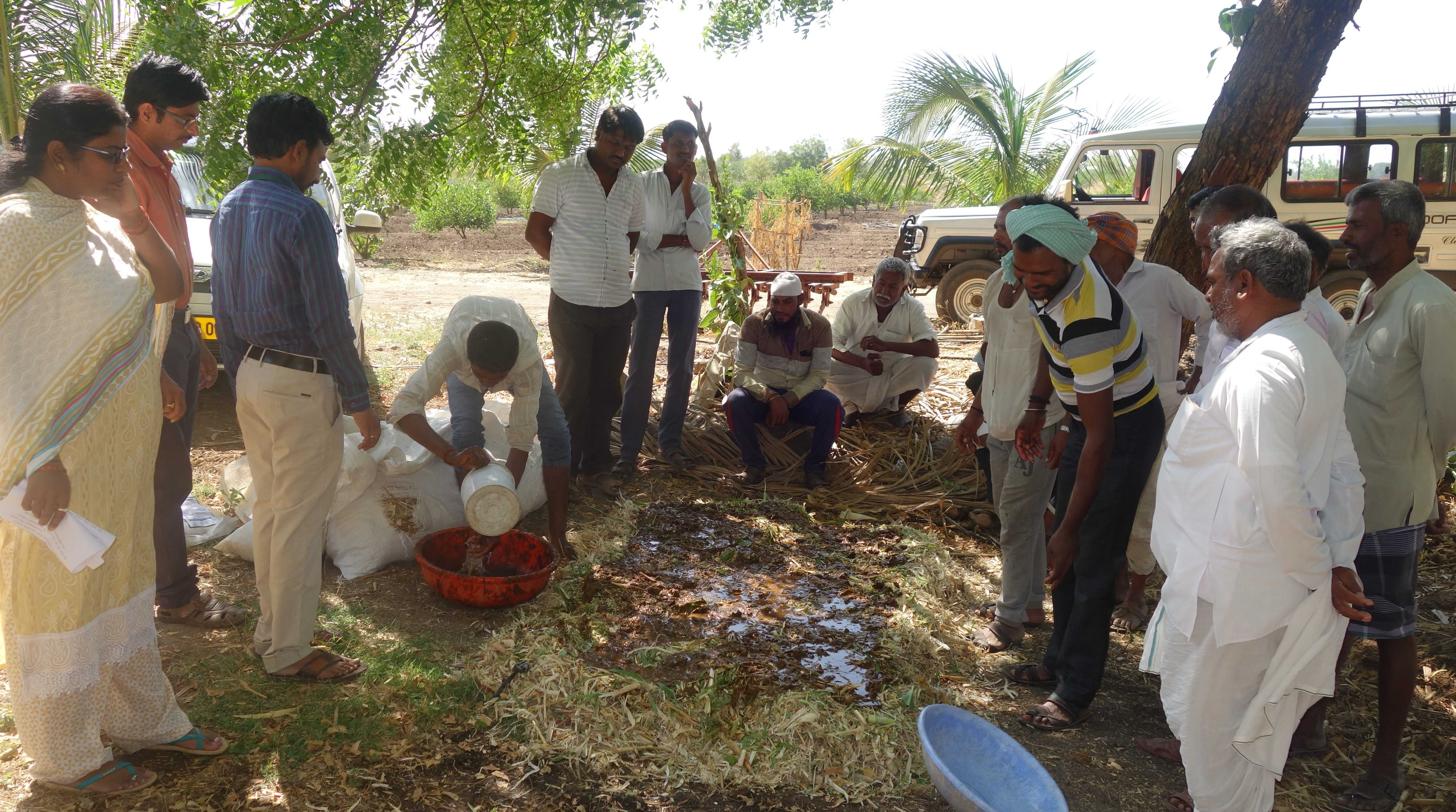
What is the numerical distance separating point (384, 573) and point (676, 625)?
4.38 ft

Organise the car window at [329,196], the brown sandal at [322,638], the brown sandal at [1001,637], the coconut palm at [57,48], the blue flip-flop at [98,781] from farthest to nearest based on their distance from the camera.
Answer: the car window at [329,196]
the coconut palm at [57,48]
the brown sandal at [1001,637]
the brown sandal at [322,638]
the blue flip-flop at [98,781]

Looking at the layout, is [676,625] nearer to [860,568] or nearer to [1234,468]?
[860,568]

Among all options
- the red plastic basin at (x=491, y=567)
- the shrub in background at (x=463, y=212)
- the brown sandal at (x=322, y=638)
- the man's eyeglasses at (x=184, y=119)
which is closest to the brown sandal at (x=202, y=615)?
the brown sandal at (x=322, y=638)

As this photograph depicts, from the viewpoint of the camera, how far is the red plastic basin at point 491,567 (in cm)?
365

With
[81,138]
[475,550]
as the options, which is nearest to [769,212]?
[475,550]

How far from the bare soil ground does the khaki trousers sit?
0.80 feet

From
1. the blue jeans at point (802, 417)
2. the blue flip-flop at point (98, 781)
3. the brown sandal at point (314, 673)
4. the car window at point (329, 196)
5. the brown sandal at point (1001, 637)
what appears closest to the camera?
the blue flip-flop at point (98, 781)

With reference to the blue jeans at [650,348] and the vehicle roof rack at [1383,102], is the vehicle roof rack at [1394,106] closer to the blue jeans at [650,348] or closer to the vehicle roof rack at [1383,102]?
the vehicle roof rack at [1383,102]

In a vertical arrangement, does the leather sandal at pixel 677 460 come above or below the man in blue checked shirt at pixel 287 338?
below

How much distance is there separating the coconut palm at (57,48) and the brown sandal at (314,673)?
11.1 feet

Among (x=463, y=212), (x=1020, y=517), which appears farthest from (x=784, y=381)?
(x=463, y=212)

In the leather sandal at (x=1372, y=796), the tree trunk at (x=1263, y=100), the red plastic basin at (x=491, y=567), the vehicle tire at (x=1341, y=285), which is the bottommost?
the leather sandal at (x=1372, y=796)

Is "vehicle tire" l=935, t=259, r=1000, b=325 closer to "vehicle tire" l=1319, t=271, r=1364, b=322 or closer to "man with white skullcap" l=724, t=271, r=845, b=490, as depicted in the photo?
"vehicle tire" l=1319, t=271, r=1364, b=322

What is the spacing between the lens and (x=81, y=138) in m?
2.28
